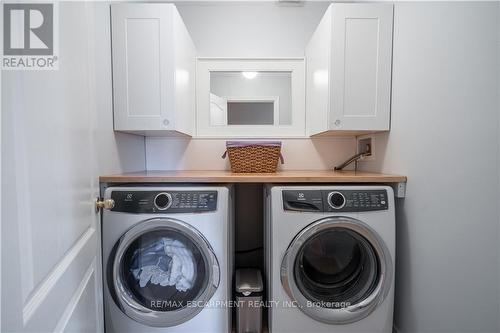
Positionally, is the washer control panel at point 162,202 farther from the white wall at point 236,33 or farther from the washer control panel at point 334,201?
the white wall at point 236,33

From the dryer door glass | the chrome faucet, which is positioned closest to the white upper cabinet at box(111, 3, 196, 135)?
the dryer door glass

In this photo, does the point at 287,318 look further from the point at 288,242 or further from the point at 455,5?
the point at 455,5

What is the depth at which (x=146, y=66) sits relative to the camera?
4.60 feet

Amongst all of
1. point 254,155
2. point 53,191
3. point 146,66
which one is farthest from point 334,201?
point 146,66

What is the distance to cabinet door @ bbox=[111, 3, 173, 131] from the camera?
1.37 meters

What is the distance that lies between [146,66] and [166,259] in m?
1.14

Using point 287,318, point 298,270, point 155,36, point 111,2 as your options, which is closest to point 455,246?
point 298,270

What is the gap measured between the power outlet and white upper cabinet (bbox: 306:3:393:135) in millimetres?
246

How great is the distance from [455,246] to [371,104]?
2.89 ft

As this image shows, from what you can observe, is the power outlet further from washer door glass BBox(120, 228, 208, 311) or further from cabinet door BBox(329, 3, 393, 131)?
washer door glass BBox(120, 228, 208, 311)

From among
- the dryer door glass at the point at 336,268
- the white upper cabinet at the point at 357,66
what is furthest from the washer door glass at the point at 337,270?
the white upper cabinet at the point at 357,66

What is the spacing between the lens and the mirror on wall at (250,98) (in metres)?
1.83

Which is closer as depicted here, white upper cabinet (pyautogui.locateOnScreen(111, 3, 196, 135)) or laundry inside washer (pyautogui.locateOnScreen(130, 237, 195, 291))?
laundry inside washer (pyautogui.locateOnScreen(130, 237, 195, 291))

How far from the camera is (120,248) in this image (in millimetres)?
1127
